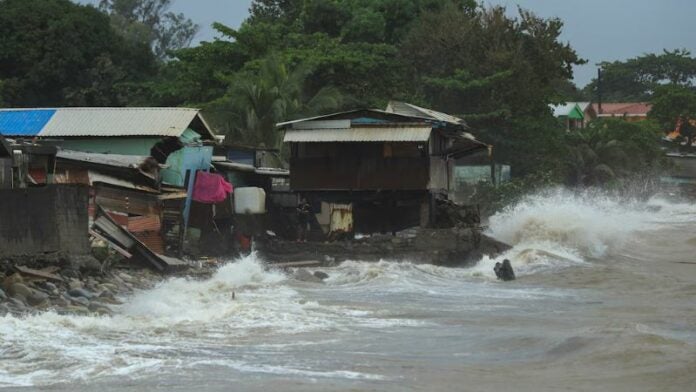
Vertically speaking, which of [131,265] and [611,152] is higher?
[611,152]

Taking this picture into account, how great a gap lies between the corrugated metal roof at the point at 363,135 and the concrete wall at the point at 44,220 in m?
9.00

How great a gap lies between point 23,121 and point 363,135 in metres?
7.86

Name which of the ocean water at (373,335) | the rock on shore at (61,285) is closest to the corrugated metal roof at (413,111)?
the ocean water at (373,335)

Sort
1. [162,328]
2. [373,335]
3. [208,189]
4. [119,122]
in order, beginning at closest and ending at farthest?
[162,328] < [373,335] < [208,189] < [119,122]

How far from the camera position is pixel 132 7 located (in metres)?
68.6

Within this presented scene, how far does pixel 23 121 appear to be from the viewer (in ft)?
74.5

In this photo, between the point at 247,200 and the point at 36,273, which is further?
the point at 247,200

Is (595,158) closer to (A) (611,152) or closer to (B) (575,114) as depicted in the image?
(A) (611,152)

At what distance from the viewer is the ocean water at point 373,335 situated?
32.7 feet

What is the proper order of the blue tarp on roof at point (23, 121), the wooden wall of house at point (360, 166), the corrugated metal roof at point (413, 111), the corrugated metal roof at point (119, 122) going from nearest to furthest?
1. the corrugated metal roof at point (119, 122)
2. the blue tarp on roof at point (23, 121)
3. the wooden wall of house at point (360, 166)
4. the corrugated metal roof at point (413, 111)

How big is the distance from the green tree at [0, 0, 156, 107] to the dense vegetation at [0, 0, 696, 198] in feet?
0.15

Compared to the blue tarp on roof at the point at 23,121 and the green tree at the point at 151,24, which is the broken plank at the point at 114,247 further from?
the green tree at the point at 151,24

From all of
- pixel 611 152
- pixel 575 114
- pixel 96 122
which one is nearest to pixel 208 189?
pixel 96 122

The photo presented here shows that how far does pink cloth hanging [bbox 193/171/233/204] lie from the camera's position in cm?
2198
